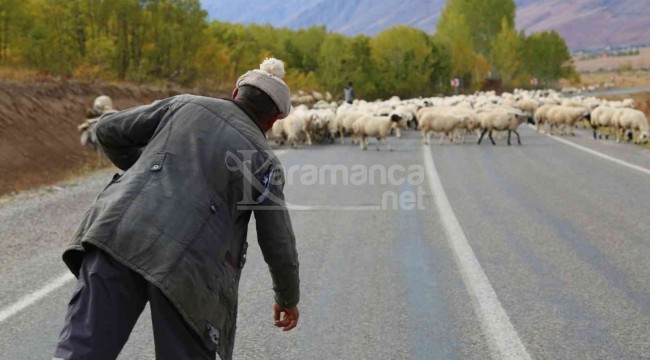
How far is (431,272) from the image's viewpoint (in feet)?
23.7

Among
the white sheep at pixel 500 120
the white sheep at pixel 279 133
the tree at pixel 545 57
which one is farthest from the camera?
the tree at pixel 545 57

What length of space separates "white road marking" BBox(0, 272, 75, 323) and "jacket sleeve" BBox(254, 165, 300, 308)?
3245 millimetres

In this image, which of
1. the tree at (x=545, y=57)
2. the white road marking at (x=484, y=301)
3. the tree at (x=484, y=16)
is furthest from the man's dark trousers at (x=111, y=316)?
the tree at (x=545, y=57)

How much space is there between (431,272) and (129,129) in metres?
4.34

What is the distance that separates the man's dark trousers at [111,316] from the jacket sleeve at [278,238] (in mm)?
421

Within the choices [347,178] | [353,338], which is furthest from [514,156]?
[353,338]

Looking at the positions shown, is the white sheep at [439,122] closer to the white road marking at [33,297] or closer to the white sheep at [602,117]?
the white sheep at [602,117]

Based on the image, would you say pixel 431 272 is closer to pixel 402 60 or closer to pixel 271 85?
pixel 271 85

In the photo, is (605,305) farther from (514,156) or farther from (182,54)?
(182,54)

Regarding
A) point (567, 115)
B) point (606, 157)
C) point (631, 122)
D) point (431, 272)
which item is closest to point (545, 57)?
point (567, 115)

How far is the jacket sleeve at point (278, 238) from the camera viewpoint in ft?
10.2

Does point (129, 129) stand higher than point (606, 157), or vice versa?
point (129, 129)

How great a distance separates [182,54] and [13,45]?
10.3m

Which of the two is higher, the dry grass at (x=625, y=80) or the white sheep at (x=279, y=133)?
the white sheep at (x=279, y=133)
